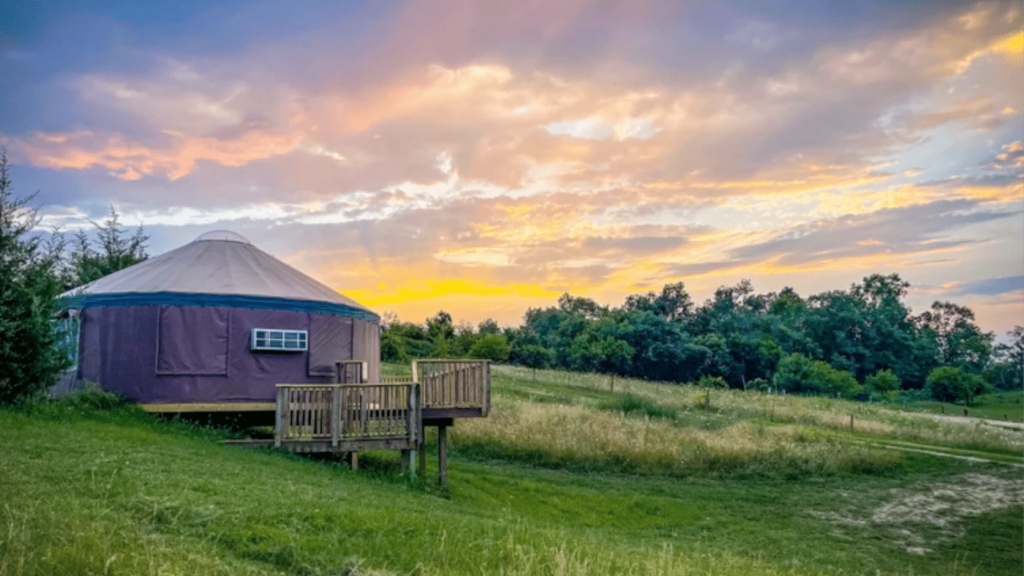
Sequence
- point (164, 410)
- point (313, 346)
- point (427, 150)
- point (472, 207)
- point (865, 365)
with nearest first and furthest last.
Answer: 1. point (164, 410)
2. point (313, 346)
3. point (427, 150)
4. point (472, 207)
5. point (865, 365)

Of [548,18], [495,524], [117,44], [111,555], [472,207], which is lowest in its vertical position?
[495,524]

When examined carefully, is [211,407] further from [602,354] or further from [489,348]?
[602,354]

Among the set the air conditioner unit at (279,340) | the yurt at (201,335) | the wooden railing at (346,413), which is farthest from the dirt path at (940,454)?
the yurt at (201,335)

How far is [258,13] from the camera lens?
48.6 feet

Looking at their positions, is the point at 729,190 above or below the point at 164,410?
above

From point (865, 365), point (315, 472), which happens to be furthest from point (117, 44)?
point (865, 365)

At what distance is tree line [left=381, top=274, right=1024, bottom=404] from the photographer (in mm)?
45625

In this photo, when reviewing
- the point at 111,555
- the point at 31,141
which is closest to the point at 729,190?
the point at 31,141

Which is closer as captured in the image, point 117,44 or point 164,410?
point 164,410

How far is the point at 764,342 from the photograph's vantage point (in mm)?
51781

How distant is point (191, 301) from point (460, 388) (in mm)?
5094

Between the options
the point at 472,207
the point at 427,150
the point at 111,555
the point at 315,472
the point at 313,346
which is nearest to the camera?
the point at 111,555

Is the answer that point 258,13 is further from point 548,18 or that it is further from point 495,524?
point 495,524

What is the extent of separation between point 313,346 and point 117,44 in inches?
320
